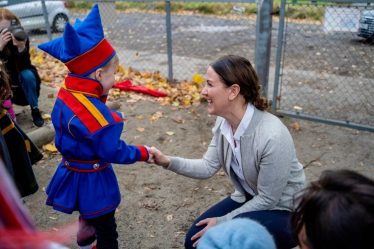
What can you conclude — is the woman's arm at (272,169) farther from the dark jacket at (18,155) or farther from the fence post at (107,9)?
the fence post at (107,9)

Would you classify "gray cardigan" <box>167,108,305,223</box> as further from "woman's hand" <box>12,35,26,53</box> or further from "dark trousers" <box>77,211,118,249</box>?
"woman's hand" <box>12,35,26,53</box>

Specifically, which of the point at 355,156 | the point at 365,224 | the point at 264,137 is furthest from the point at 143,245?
the point at 355,156

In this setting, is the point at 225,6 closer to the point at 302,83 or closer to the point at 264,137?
the point at 302,83

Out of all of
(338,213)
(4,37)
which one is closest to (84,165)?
(338,213)

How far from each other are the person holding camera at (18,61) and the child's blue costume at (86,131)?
6.59ft

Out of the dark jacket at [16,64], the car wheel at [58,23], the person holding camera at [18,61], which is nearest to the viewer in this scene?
the person holding camera at [18,61]

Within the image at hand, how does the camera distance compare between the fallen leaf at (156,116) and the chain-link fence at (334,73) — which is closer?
the chain-link fence at (334,73)

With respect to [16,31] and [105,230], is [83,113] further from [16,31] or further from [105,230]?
[16,31]

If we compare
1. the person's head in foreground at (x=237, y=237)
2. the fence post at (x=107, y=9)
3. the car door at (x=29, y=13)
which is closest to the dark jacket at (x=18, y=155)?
the person's head in foreground at (x=237, y=237)

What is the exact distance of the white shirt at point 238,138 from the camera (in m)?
2.23

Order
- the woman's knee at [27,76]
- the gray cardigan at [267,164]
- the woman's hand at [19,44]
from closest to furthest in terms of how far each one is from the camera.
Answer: the gray cardigan at [267,164] < the woman's hand at [19,44] < the woman's knee at [27,76]

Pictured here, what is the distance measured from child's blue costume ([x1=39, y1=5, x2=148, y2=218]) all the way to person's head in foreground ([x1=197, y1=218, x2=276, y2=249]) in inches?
37.9

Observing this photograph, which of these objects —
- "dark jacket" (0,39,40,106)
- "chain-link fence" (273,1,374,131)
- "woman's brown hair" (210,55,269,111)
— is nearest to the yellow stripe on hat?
"woman's brown hair" (210,55,269,111)

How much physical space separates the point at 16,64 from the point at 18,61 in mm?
39
